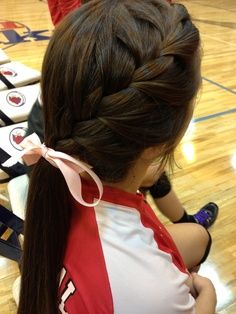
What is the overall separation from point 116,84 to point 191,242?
0.64 meters

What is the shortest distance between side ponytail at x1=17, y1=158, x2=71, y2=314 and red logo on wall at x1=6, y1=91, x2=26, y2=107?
3.70 feet

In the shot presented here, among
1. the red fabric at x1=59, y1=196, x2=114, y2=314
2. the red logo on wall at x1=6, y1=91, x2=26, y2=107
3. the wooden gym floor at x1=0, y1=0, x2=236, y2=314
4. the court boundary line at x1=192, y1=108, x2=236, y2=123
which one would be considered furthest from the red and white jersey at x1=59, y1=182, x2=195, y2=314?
the court boundary line at x1=192, y1=108, x2=236, y2=123

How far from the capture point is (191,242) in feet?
3.32

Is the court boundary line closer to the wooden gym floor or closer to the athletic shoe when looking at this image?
the wooden gym floor

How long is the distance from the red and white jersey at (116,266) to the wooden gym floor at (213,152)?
337 millimetres

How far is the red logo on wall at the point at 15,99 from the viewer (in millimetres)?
1663

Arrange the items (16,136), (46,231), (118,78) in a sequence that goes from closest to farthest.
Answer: (118,78) < (46,231) < (16,136)

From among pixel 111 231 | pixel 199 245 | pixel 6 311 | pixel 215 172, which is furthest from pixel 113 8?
pixel 215 172

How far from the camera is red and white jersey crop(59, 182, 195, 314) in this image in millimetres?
532

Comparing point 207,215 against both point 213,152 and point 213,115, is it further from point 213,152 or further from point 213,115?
point 213,115

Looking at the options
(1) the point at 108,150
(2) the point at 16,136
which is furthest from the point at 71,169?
(2) the point at 16,136

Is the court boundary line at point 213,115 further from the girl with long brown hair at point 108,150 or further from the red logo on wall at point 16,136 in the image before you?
the girl with long brown hair at point 108,150

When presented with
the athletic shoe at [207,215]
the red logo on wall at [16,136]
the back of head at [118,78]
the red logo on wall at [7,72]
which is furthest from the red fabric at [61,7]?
the back of head at [118,78]

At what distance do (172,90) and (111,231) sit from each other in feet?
0.71
